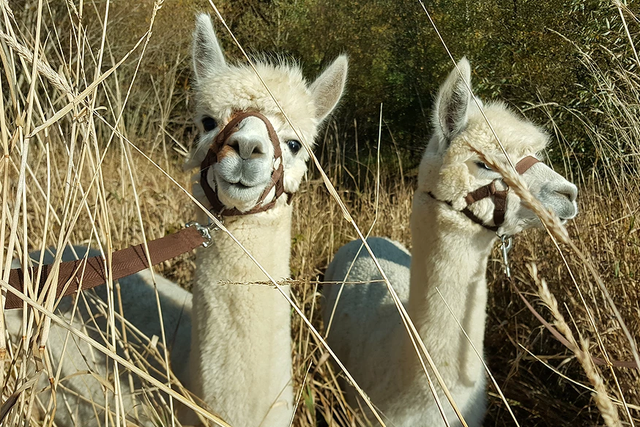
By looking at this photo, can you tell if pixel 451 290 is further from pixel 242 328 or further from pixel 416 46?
pixel 416 46

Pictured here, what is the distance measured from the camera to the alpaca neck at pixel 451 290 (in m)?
2.03

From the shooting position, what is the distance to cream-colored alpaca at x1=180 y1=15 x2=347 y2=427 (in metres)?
1.71

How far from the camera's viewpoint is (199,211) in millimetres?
1976

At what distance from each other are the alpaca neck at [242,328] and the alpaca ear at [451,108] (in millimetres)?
842

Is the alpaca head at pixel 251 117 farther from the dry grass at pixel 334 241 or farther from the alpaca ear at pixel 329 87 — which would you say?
the dry grass at pixel 334 241

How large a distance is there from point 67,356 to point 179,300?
23.8 inches

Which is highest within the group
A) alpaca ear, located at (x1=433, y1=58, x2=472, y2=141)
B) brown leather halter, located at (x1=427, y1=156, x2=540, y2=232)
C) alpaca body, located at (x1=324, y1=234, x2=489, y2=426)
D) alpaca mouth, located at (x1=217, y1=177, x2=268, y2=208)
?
alpaca ear, located at (x1=433, y1=58, x2=472, y2=141)

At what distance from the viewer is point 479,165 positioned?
83.0 inches

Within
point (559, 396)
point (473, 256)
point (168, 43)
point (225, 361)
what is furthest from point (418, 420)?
point (168, 43)

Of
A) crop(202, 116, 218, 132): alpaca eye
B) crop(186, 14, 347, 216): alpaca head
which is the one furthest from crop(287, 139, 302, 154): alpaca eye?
crop(202, 116, 218, 132): alpaca eye

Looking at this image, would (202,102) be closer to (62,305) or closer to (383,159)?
(62,305)

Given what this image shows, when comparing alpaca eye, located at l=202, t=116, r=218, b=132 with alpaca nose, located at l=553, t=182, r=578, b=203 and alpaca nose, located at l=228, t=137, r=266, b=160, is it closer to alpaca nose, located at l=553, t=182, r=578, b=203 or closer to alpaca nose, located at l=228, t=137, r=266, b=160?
alpaca nose, located at l=228, t=137, r=266, b=160

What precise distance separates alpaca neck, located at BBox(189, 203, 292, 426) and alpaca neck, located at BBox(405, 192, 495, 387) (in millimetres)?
600

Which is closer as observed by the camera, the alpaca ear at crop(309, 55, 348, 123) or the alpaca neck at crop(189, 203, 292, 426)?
the alpaca neck at crop(189, 203, 292, 426)
